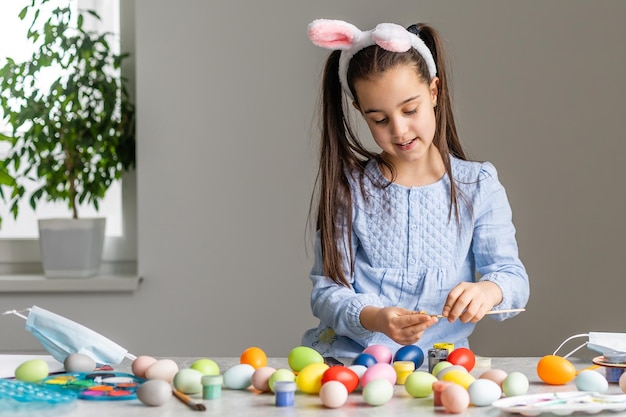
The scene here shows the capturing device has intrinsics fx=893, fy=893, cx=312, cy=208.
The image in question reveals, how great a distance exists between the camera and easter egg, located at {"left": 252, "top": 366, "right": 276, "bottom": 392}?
3.56ft

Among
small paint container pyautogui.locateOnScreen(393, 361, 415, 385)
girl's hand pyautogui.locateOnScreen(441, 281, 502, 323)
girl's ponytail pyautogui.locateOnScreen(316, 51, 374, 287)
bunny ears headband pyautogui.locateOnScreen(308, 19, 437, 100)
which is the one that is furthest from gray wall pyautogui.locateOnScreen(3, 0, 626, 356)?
small paint container pyautogui.locateOnScreen(393, 361, 415, 385)

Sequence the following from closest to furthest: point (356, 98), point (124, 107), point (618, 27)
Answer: point (356, 98), point (618, 27), point (124, 107)

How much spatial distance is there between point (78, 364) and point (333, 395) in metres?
0.38

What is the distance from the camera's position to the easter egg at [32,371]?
1.13 meters

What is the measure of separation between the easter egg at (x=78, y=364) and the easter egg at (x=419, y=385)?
1.41 ft

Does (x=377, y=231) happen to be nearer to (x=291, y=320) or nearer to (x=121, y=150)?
(x=291, y=320)

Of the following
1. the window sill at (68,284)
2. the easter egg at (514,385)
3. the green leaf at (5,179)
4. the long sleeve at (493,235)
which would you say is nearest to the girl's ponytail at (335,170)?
the long sleeve at (493,235)

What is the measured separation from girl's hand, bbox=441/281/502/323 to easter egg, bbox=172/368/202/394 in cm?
43

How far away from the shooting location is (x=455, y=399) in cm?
97

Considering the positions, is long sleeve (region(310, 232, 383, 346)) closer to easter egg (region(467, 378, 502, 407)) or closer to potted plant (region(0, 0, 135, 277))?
easter egg (region(467, 378, 502, 407))

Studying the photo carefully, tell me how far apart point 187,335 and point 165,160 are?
0.52m

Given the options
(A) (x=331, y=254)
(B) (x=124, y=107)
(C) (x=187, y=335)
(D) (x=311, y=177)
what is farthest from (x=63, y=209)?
(A) (x=331, y=254)

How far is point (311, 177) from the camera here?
261 centimetres

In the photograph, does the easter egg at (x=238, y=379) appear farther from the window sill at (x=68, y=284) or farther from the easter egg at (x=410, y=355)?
the window sill at (x=68, y=284)
